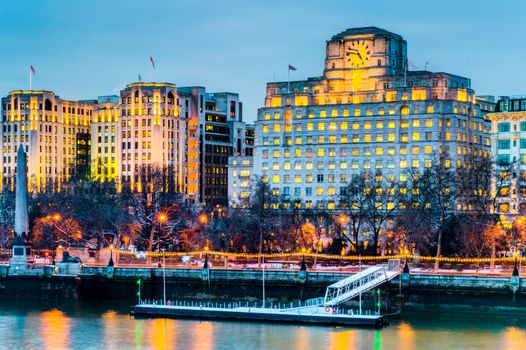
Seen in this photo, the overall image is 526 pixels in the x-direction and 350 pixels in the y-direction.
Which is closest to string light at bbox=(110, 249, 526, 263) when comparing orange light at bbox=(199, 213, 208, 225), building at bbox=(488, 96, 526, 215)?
orange light at bbox=(199, 213, 208, 225)

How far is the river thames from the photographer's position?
96312 mm

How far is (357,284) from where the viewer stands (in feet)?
375

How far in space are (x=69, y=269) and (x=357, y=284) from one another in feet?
101

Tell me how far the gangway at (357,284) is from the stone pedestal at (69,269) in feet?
88.9

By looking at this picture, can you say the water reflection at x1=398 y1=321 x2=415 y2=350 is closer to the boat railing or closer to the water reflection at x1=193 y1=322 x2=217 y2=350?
the boat railing

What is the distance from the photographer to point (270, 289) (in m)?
121

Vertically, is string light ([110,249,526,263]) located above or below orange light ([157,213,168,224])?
below

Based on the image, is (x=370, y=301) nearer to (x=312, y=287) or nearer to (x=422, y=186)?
(x=312, y=287)

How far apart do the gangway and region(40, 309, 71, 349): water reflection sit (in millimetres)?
22047

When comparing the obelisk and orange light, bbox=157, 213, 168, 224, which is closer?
the obelisk

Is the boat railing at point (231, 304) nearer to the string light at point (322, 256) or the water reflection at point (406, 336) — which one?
the string light at point (322, 256)

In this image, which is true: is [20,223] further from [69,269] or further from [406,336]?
[406,336]

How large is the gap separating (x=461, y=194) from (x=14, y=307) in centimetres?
5845

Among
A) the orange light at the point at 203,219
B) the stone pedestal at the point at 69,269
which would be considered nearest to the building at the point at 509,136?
the orange light at the point at 203,219
